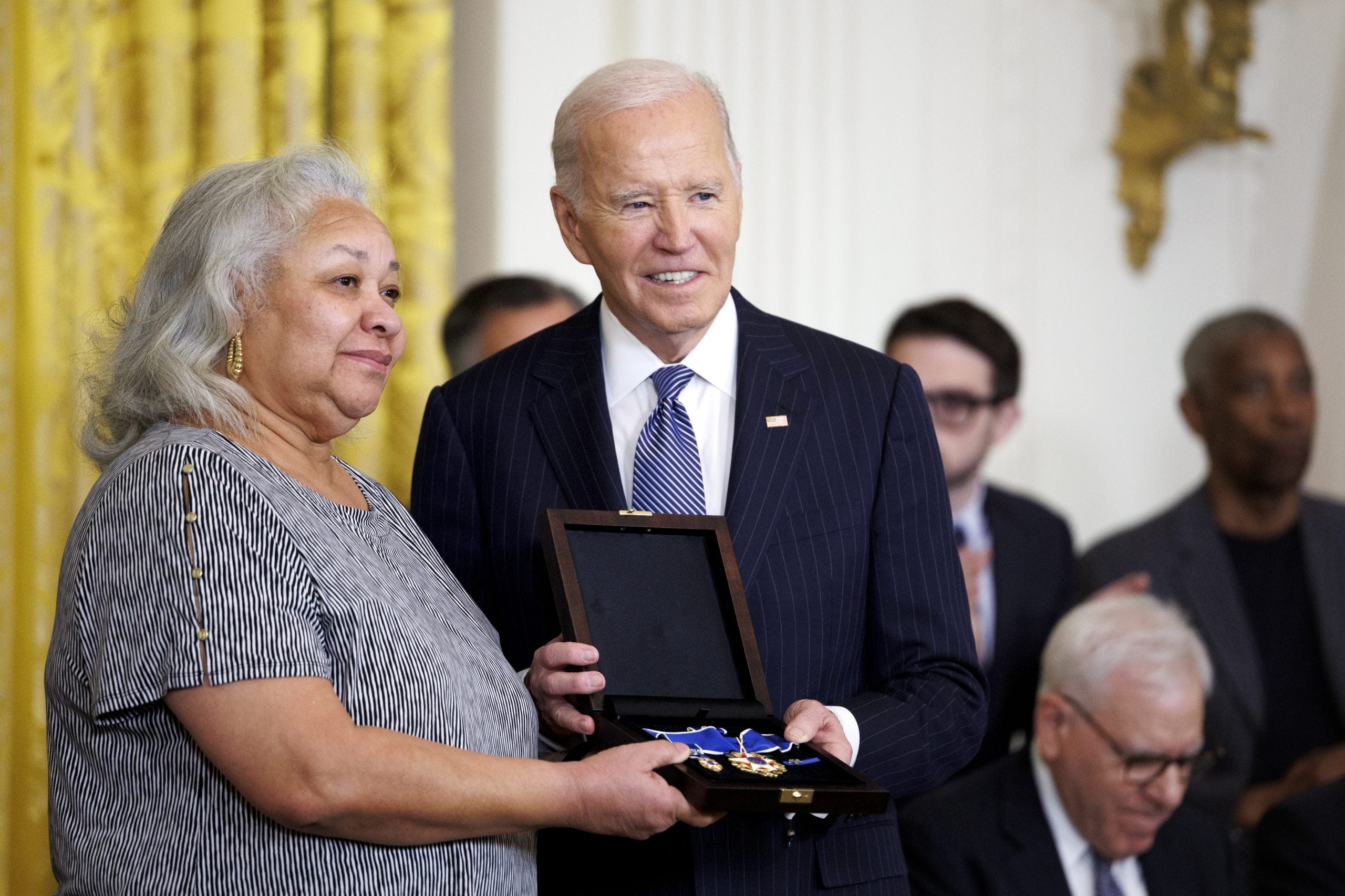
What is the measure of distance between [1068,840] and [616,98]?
1.85 meters

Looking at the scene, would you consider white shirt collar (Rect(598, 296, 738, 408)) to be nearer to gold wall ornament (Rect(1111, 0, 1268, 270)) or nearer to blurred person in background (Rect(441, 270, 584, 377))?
blurred person in background (Rect(441, 270, 584, 377))

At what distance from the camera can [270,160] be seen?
186cm

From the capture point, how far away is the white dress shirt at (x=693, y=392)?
6.70 ft

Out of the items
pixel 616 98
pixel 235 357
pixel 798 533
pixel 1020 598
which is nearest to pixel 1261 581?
pixel 1020 598

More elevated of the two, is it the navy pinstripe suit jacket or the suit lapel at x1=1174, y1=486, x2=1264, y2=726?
the navy pinstripe suit jacket

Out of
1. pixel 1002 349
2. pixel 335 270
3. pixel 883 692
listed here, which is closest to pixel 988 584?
pixel 1002 349

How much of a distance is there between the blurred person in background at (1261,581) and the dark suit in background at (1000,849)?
0.71 m

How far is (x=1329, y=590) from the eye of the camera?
12.9 feet

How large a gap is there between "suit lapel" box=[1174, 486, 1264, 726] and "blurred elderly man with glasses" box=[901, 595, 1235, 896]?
2.52ft

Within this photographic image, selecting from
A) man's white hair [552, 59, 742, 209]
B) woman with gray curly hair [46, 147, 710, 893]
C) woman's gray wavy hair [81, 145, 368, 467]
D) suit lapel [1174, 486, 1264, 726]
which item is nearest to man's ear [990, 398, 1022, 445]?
suit lapel [1174, 486, 1264, 726]

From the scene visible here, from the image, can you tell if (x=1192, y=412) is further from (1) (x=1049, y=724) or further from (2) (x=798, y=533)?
(2) (x=798, y=533)

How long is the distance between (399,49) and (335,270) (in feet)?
5.99

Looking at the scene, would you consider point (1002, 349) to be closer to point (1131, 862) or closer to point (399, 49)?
point (1131, 862)

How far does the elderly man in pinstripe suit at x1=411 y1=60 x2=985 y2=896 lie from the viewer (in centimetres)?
192
